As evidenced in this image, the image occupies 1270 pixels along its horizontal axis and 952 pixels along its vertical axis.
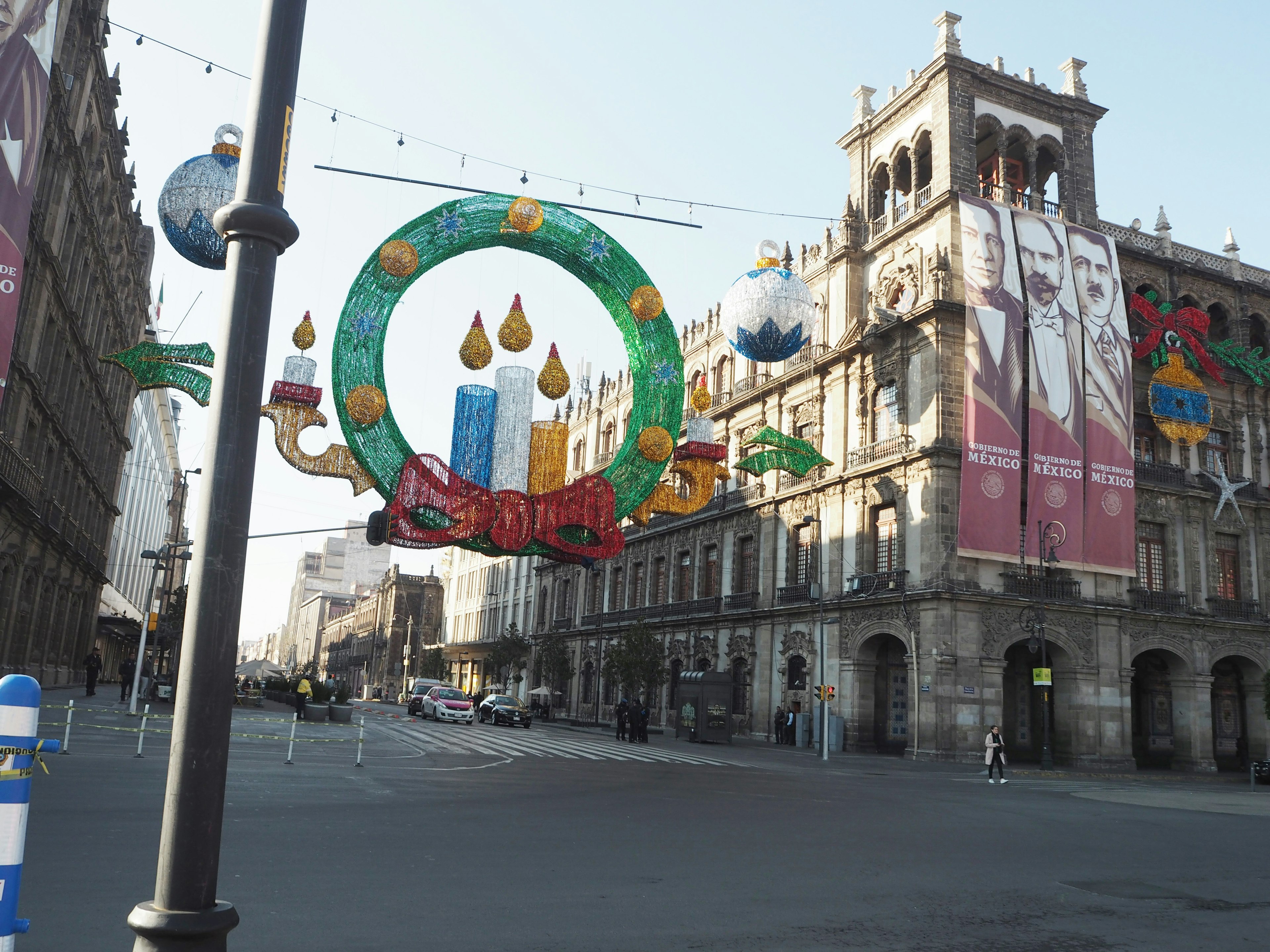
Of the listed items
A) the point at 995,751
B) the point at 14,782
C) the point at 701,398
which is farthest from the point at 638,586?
the point at 14,782

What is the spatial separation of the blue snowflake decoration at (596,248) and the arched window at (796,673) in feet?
80.0

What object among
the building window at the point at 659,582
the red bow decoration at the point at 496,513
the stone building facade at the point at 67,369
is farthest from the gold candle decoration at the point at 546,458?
the building window at the point at 659,582

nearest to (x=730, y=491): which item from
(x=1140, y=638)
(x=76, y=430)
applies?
(x=1140, y=638)

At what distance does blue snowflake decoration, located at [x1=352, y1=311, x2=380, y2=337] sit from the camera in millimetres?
19375

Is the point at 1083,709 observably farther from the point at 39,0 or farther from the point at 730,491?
the point at 39,0

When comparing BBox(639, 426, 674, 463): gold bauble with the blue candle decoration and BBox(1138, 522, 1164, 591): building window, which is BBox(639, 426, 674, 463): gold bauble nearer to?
the blue candle decoration

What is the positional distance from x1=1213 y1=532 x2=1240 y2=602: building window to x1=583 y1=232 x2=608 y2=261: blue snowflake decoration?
31642mm

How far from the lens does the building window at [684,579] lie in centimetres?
5247

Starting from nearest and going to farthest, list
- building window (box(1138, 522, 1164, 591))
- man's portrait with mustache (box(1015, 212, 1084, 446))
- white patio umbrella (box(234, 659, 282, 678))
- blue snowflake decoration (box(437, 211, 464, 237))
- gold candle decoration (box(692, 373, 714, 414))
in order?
blue snowflake decoration (box(437, 211, 464, 237)), gold candle decoration (box(692, 373, 714, 414)), man's portrait with mustache (box(1015, 212, 1084, 446)), building window (box(1138, 522, 1164, 591)), white patio umbrella (box(234, 659, 282, 678))

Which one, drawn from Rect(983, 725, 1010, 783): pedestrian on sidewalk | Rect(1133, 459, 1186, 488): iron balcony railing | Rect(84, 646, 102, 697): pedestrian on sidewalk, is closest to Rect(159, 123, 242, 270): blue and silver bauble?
Rect(983, 725, 1010, 783): pedestrian on sidewalk

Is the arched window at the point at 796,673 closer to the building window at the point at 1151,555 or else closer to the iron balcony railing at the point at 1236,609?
the building window at the point at 1151,555

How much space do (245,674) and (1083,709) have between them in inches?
2268

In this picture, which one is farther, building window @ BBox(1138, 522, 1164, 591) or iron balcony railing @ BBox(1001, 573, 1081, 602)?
building window @ BBox(1138, 522, 1164, 591)

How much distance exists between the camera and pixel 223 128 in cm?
1703
